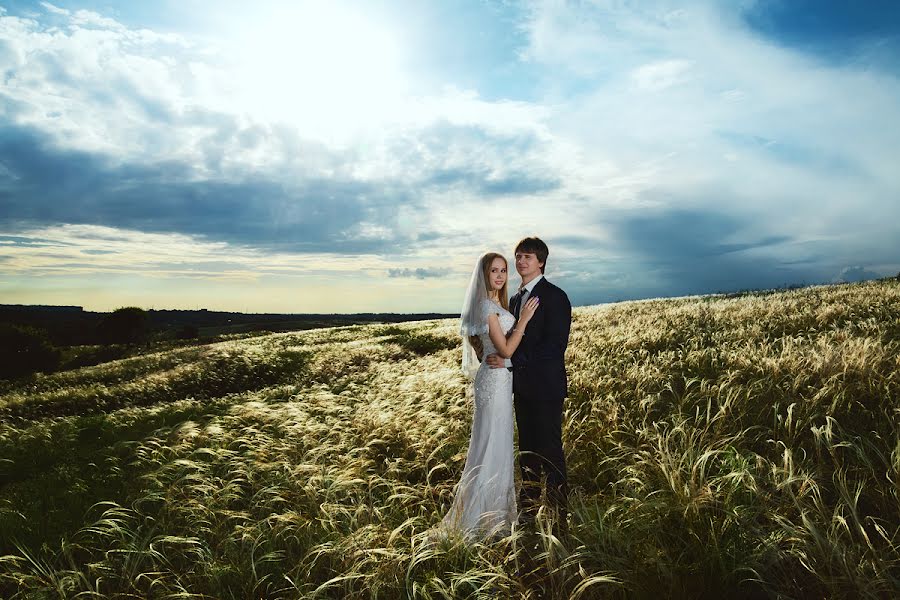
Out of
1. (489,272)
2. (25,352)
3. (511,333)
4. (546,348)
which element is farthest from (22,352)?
(546,348)

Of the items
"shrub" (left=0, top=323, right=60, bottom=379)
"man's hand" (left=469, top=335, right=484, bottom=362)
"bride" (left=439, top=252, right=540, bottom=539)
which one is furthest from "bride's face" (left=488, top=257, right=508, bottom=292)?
"shrub" (left=0, top=323, right=60, bottom=379)

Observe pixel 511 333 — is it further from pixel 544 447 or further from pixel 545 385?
pixel 544 447

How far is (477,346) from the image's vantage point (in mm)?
5574

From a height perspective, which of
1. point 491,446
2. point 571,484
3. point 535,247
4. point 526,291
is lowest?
point 571,484

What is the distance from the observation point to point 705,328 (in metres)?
12.5

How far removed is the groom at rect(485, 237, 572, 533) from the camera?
5105mm

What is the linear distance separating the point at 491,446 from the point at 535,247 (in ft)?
7.27

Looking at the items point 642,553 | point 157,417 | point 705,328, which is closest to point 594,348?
point 705,328

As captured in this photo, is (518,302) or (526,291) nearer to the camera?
(526,291)

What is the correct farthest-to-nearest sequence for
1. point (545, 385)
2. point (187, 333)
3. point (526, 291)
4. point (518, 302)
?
point (187, 333) < point (518, 302) < point (526, 291) < point (545, 385)

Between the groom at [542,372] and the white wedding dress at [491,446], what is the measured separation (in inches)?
7.1

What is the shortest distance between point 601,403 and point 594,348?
4.10m

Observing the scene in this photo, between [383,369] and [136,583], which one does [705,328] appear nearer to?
[383,369]

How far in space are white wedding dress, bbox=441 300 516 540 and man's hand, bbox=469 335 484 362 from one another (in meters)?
0.07
